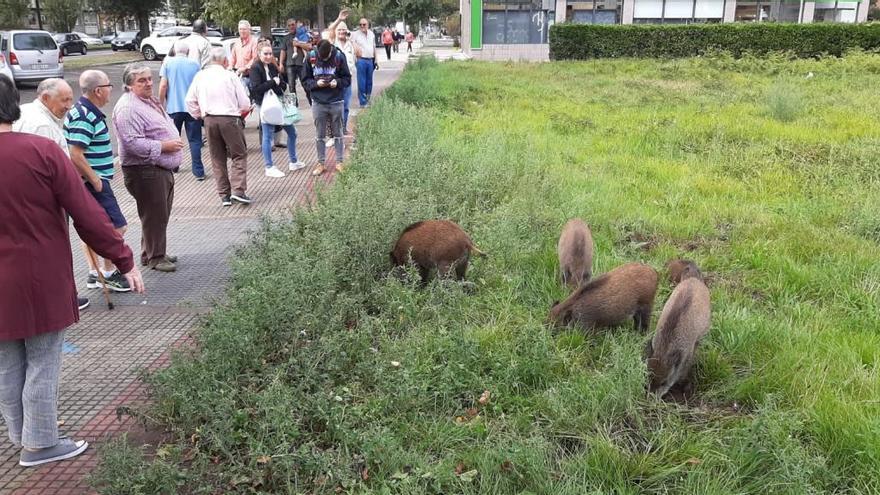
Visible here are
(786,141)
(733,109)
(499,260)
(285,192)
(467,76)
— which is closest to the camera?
(499,260)

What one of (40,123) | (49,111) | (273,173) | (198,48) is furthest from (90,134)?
(198,48)

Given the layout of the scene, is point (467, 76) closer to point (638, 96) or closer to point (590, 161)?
point (638, 96)

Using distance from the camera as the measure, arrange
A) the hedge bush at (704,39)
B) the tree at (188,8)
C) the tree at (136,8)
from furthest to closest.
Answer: the tree at (188,8) < the tree at (136,8) < the hedge bush at (704,39)

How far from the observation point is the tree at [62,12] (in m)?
51.4

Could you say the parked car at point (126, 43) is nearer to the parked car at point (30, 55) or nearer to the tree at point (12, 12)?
the tree at point (12, 12)

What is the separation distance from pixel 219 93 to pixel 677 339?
6.44 m

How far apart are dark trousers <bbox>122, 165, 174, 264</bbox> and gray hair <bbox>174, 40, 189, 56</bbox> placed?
4.21m

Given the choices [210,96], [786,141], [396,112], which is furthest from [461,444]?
[786,141]

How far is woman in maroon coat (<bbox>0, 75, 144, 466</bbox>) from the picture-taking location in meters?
3.41

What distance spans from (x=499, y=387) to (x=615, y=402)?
2.29 ft

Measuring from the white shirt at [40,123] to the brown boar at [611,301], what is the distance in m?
3.73

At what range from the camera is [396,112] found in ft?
36.6

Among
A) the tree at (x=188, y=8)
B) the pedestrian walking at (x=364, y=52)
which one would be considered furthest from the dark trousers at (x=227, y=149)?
the tree at (x=188, y=8)

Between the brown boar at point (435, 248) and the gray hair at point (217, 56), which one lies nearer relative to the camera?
the brown boar at point (435, 248)
